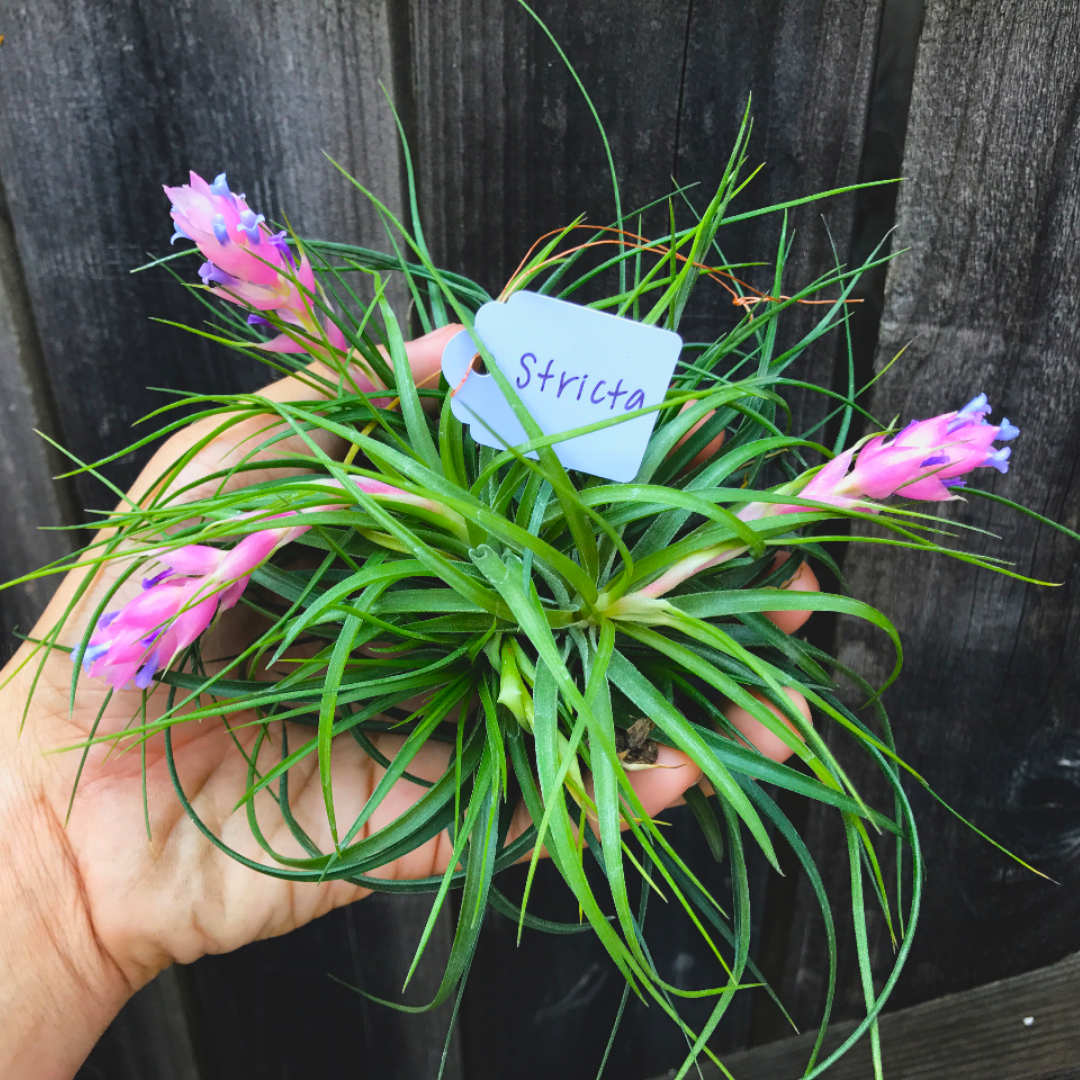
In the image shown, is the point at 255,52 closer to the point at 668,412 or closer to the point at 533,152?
the point at 533,152

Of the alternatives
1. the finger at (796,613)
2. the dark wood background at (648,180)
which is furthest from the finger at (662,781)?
the dark wood background at (648,180)

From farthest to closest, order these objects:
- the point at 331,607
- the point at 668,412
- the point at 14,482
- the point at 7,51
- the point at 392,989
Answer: the point at 392,989
the point at 14,482
the point at 7,51
the point at 668,412
the point at 331,607

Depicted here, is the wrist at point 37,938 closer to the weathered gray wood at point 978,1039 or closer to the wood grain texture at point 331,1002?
the wood grain texture at point 331,1002

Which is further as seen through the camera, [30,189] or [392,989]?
[392,989]

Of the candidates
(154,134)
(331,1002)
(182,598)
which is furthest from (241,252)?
(331,1002)

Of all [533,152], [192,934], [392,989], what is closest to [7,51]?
[533,152]

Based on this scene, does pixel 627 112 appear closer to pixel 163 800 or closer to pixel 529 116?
pixel 529 116

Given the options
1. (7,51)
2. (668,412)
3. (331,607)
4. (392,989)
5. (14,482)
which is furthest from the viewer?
(392,989)
